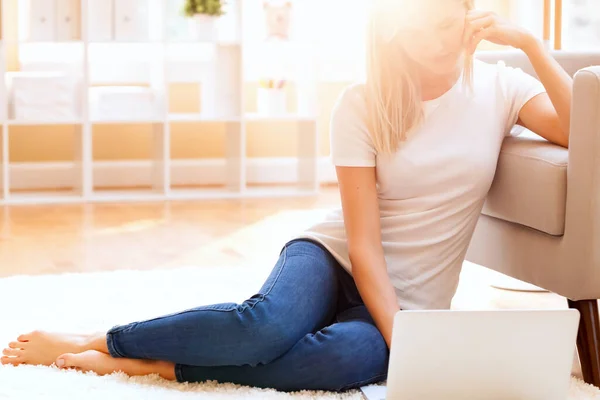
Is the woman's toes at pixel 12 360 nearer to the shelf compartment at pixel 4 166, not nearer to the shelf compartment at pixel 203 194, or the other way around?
the shelf compartment at pixel 4 166

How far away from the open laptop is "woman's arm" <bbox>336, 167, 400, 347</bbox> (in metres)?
0.22

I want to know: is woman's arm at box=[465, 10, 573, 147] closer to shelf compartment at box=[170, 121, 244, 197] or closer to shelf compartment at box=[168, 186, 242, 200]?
shelf compartment at box=[168, 186, 242, 200]

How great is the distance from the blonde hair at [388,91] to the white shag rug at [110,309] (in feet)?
1.51

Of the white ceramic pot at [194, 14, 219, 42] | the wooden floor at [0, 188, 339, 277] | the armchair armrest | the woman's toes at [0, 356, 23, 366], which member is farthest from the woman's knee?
the white ceramic pot at [194, 14, 219, 42]

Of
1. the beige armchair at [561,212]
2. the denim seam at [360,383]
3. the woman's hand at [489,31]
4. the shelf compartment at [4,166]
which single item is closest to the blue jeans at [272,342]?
the denim seam at [360,383]

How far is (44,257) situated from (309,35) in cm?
221

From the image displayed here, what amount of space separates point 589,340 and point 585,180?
31 centimetres

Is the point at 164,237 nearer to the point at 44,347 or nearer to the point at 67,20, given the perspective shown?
the point at 67,20

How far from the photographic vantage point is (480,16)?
1753mm

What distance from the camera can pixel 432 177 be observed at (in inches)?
70.0

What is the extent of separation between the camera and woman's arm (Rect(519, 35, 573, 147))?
5.87 ft

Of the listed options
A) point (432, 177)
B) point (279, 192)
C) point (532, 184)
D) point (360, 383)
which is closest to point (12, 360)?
point (360, 383)

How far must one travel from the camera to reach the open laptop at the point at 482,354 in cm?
145

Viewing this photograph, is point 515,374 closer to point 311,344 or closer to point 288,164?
point 311,344
